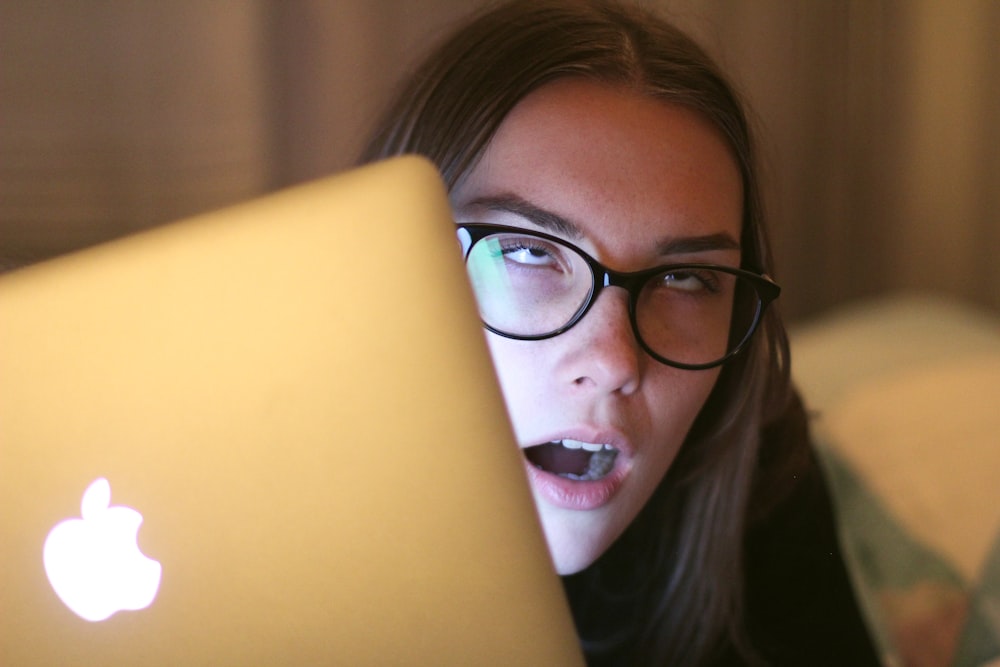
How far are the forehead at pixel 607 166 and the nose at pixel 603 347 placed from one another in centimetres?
5

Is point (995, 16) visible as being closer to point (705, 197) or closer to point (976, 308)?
point (976, 308)

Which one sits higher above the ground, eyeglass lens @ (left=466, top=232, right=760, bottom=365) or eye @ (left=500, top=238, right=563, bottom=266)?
eye @ (left=500, top=238, right=563, bottom=266)

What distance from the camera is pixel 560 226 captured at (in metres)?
0.68

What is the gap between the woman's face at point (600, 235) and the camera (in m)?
0.67

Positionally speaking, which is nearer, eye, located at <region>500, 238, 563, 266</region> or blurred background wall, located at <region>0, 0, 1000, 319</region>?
eye, located at <region>500, 238, 563, 266</region>

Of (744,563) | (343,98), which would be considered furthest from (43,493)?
(343,98)

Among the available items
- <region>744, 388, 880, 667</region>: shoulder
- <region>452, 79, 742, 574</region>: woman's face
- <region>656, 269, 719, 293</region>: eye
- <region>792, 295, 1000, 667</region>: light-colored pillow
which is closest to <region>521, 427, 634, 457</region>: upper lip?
<region>452, 79, 742, 574</region>: woman's face

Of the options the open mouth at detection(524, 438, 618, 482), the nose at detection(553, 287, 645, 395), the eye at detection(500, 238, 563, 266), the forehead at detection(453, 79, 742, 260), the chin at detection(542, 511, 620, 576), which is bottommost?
the chin at detection(542, 511, 620, 576)

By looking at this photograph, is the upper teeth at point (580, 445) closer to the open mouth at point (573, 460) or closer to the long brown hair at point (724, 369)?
the open mouth at point (573, 460)

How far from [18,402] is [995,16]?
1.94 m

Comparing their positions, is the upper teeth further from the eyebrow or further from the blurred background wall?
the blurred background wall

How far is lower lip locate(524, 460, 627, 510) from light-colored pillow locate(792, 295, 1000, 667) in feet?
1.46

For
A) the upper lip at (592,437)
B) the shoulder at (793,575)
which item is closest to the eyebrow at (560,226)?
the upper lip at (592,437)

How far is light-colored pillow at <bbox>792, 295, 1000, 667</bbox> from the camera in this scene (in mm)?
1087
